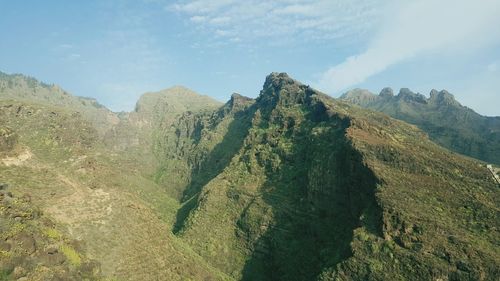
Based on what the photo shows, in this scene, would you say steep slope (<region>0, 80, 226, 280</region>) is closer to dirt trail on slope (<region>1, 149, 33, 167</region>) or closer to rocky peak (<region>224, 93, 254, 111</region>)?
dirt trail on slope (<region>1, 149, 33, 167</region>)

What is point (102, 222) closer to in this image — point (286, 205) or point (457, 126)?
point (286, 205)

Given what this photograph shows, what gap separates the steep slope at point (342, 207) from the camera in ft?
204

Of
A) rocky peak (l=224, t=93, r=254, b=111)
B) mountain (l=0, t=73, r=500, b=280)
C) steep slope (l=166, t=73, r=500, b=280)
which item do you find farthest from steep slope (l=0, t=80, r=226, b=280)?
rocky peak (l=224, t=93, r=254, b=111)

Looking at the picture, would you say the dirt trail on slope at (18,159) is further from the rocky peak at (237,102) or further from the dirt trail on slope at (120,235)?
the rocky peak at (237,102)

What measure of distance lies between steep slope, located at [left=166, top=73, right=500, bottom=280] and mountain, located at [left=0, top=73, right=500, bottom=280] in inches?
8.3

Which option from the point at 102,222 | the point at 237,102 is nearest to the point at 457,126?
the point at 237,102

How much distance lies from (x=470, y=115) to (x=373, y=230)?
14628 cm

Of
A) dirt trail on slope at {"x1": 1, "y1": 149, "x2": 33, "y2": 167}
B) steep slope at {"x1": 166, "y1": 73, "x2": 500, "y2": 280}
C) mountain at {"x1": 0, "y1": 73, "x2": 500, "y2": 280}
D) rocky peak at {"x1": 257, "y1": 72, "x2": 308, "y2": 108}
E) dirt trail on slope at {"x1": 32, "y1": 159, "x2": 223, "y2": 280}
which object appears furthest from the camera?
rocky peak at {"x1": 257, "y1": 72, "x2": 308, "y2": 108}

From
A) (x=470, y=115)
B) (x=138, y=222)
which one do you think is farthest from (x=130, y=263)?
(x=470, y=115)

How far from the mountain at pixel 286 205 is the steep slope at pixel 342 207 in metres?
0.21

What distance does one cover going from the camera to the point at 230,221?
92.8 m

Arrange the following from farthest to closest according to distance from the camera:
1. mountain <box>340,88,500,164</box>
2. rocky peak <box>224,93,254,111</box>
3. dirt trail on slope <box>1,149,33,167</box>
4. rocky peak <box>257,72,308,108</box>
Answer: rocky peak <box>224,93,254,111</box> → mountain <box>340,88,500,164</box> → rocky peak <box>257,72,308,108</box> → dirt trail on slope <box>1,149,33,167</box>

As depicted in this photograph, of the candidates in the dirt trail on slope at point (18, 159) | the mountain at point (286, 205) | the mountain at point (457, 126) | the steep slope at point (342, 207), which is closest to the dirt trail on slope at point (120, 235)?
the mountain at point (286, 205)

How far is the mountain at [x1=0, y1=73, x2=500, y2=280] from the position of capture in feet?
206
